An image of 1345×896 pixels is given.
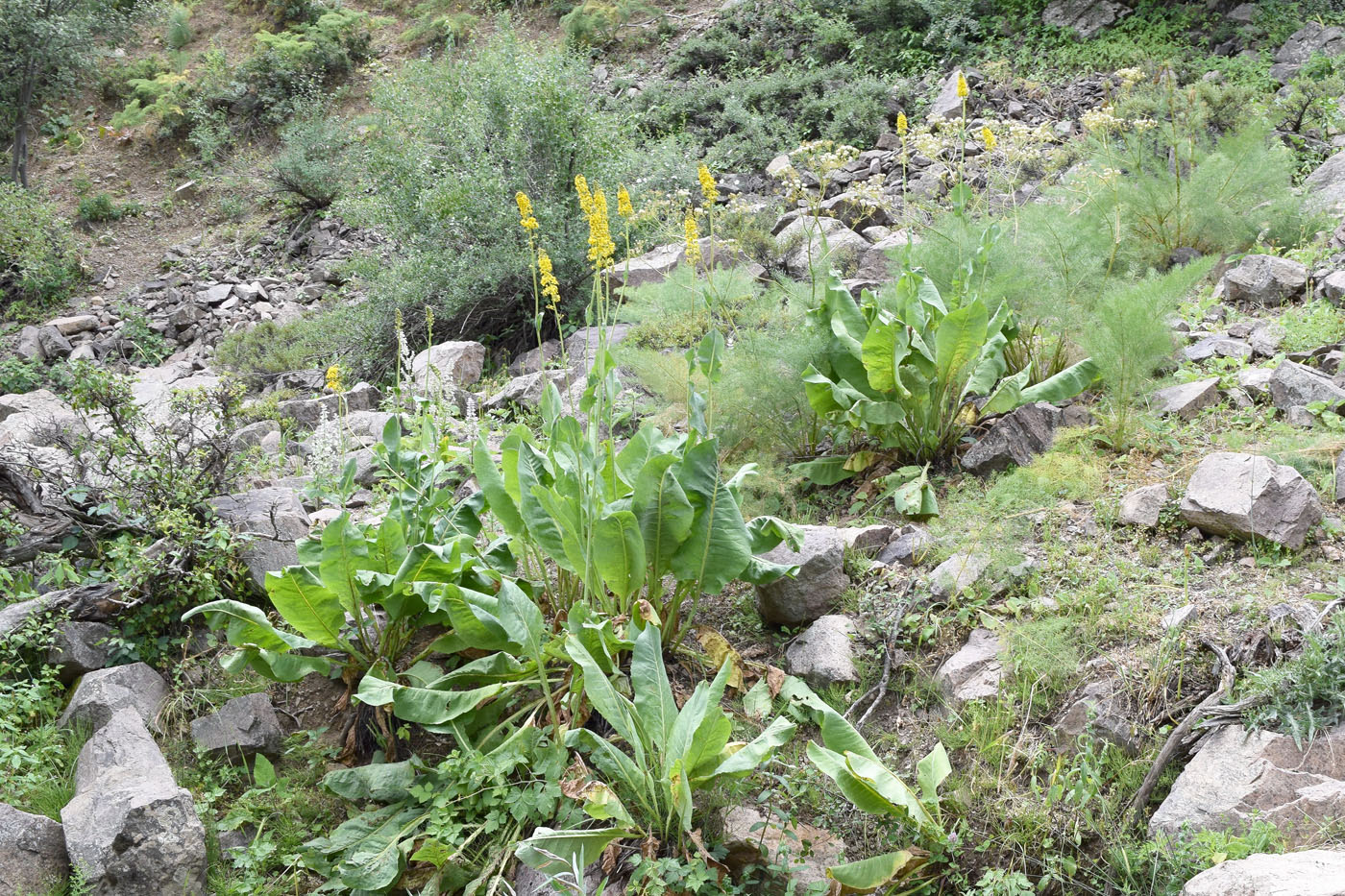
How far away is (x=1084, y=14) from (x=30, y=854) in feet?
42.3

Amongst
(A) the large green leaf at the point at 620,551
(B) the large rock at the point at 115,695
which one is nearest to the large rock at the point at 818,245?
(A) the large green leaf at the point at 620,551

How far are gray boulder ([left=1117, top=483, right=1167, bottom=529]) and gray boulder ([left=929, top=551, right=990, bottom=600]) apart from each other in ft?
1.88

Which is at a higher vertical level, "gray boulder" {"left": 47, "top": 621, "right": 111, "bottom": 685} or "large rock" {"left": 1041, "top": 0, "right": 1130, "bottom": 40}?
"large rock" {"left": 1041, "top": 0, "right": 1130, "bottom": 40}

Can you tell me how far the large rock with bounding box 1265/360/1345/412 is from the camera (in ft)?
12.5

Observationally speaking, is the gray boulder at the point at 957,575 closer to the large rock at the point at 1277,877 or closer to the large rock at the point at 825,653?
the large rock at the point at 825,653

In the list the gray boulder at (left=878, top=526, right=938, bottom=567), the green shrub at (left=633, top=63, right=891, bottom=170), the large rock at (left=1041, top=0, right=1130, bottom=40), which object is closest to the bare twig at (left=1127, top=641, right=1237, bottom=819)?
the gray boulder at (left=878, top=526, right=938, bottom=567)

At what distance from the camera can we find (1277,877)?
1802mm

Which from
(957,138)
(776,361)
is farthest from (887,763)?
(957,138)

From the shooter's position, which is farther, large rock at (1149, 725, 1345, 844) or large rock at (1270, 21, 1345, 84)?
large rock at (1270, 21, 1345, 84)

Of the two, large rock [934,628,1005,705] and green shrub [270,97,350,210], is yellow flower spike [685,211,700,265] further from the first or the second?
green shrub [270,97,350,210]

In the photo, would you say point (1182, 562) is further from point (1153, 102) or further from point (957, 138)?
point (1153, 102)

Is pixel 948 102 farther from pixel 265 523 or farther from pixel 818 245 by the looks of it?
pixel 265 523

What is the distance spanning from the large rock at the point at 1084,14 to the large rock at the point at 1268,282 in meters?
6.99

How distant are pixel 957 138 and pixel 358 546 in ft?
13.3
